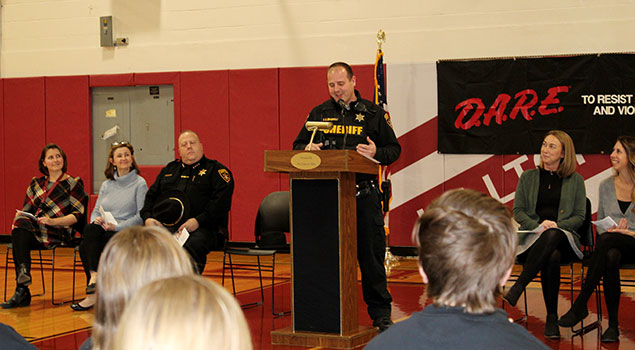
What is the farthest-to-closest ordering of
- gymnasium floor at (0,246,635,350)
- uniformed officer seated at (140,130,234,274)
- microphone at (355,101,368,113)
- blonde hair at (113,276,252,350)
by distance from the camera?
uniformed officer seated at (140,130,234,274)
microphone at (355,101,368,113)
gymnasium floor at (0,246,635,350)
blonde hair at (113,276,252,350)

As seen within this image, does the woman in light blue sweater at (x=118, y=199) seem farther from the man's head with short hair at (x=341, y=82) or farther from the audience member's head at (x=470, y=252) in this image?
the audience member's head at (x=470, y=252)

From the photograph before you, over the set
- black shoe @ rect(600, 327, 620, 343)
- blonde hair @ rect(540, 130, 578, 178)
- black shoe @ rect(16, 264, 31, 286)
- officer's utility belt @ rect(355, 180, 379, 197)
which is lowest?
black shoe @ rect(600, 327, 620, 343)

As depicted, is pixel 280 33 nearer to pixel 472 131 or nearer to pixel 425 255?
pixel 472 131

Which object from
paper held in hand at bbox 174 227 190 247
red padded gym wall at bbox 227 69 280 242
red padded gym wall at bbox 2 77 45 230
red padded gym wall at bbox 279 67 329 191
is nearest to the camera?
paper held in hand at bbox 174 227 190 247

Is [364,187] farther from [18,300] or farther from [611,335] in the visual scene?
[18,300]

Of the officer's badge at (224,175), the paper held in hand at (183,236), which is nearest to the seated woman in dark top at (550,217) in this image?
the officer's badge at (224,175)

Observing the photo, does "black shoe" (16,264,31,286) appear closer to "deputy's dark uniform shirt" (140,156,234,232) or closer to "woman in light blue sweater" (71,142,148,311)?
"woman in light blue sweater" (71,142,148,311)

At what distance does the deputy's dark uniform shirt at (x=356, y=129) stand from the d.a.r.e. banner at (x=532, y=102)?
11.1 ft

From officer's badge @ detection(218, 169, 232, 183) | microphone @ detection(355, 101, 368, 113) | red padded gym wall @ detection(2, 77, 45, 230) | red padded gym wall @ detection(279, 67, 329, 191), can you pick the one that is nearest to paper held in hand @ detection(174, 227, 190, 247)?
officer's badge @ detection(218, 169, 232, 183)

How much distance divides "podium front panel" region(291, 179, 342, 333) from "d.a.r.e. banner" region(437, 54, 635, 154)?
161 inches

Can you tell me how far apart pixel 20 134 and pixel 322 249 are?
22.2ft

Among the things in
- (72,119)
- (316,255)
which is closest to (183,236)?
(316,255)

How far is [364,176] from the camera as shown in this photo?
4.70 metres

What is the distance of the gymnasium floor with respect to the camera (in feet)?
15.0
